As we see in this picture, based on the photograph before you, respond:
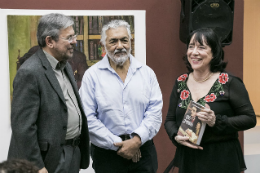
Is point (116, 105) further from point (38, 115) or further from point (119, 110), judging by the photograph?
point (38, 115)

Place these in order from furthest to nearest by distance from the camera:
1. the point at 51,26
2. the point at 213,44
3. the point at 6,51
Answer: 1. the point at 6,51
2. the point at 213,44
3. the point at 51,26

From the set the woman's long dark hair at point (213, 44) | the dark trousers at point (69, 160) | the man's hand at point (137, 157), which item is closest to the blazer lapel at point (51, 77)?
the dark trousers at point (69, 160)

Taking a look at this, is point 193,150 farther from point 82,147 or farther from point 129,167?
point 82,147

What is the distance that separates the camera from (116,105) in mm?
2393

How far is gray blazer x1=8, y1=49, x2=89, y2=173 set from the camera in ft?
5.96

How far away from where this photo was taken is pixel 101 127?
2.35 m

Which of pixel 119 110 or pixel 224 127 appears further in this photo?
pixel 119 110

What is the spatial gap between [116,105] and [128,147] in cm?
31

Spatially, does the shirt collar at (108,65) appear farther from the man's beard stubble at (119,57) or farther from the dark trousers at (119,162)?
the dark trousers at (119,162)

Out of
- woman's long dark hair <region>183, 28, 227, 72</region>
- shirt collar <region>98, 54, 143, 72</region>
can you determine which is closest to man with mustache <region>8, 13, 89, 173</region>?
shirt collar <region>98, 54, 143, 72</region>

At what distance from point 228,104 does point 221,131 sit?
7.1 inches

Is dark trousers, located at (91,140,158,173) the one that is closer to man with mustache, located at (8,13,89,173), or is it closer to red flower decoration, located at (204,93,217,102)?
man with mustache, located at (8,13,89,173)

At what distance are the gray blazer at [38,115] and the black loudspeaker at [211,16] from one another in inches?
62.8

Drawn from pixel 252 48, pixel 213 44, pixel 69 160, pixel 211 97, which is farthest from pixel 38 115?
pixel 252 48
